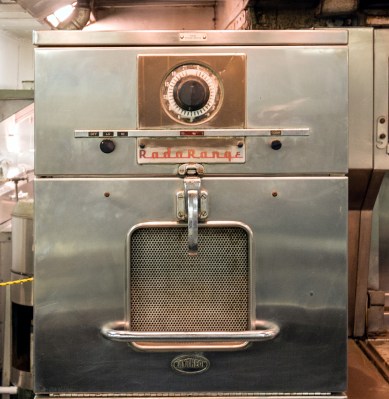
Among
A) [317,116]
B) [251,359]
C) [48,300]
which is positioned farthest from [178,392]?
[317,116]

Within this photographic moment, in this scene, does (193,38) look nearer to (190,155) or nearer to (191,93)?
(191,93)

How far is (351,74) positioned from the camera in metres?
1.72

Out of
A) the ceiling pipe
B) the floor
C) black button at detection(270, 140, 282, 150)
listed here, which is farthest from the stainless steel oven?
the ceiling pipe

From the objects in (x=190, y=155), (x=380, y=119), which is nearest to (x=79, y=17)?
(x=190, y=155)

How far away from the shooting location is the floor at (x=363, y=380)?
1582 millimetres

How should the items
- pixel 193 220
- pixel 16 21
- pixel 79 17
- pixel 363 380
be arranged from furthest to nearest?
pixel 16 21
pixel 79 17
pixel 363 380
pixel 193 220

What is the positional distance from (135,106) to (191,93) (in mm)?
164

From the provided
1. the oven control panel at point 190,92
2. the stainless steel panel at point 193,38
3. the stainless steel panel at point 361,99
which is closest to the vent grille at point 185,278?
the oven control panel at point 190,92

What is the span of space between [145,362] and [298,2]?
4.78 ft

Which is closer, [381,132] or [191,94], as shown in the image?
[191,94]

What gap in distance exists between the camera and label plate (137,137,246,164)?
1338mm

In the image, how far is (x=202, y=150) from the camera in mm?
1341

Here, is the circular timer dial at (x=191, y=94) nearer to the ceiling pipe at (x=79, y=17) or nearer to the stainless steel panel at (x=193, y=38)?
the stainless steel panel at (x=193, y=38)

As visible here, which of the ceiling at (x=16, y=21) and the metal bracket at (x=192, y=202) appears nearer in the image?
the metal bracket at (x=192, y=202)
